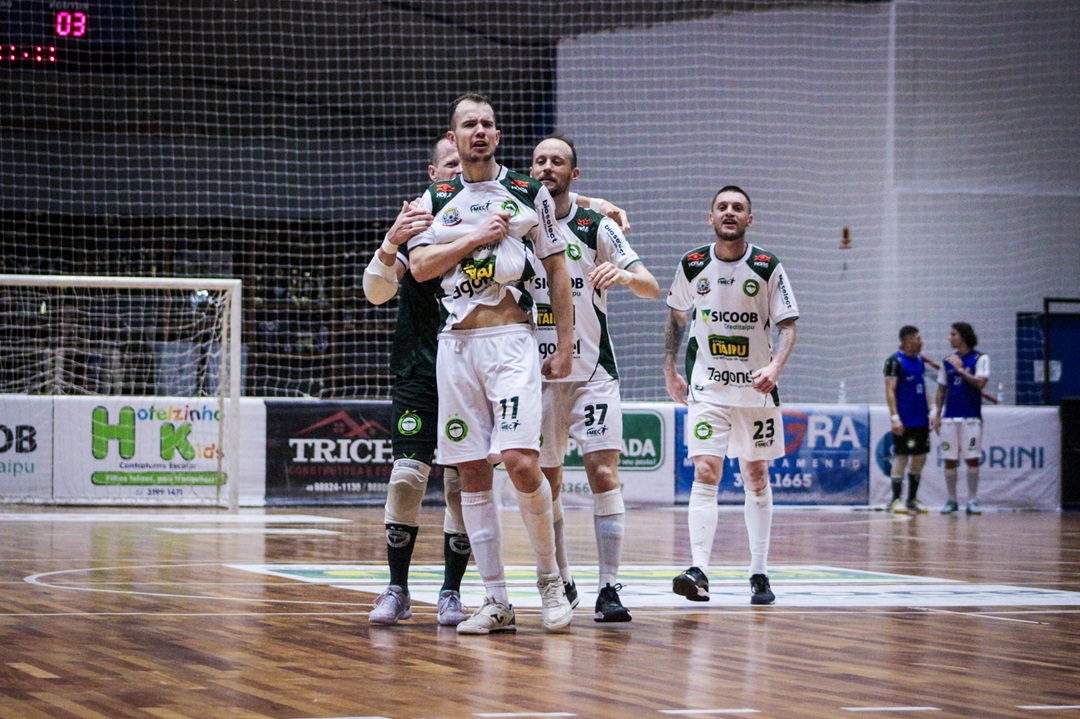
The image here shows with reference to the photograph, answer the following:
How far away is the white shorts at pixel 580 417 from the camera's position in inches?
246

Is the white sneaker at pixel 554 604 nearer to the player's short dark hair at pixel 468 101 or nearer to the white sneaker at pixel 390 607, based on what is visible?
the white sneaker at pixel 390 607

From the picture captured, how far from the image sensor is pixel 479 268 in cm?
540

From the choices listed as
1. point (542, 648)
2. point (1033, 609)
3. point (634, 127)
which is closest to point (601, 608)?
point (542, 648)

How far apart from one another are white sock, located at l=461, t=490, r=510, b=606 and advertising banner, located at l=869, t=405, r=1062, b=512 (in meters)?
12.9

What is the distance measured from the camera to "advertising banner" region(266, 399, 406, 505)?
15.5 meters

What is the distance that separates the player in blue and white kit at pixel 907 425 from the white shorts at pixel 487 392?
1139 centimetres

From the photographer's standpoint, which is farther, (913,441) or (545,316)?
(913,441)

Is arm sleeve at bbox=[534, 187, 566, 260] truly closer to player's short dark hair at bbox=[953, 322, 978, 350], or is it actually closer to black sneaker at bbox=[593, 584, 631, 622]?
black sneaker at bbox=[593, 584, 631, 622]

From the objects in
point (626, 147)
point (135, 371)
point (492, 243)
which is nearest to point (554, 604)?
point (492, 243)

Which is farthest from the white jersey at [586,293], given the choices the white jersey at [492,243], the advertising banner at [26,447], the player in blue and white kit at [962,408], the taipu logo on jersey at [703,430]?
the player in blue and white kit at [962,408]

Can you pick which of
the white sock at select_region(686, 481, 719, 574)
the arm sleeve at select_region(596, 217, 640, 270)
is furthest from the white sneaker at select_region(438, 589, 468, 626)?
the arm sleeve at select_region(596, 217, 640, 270)

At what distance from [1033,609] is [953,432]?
1044cm

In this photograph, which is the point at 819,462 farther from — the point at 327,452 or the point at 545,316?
the point at 545,316

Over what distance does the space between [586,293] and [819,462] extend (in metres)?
10.9
